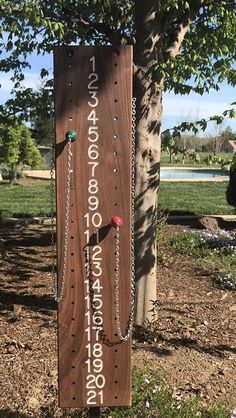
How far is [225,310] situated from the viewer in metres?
4.70

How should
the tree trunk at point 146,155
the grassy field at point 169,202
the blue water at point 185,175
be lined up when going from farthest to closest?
the blue water at point 185,175 → the grassy field at point 169,202 → the tree trunk at point 146,155

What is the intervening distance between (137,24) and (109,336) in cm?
285

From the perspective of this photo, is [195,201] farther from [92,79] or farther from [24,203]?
[92,79]

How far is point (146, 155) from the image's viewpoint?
14.0 feet

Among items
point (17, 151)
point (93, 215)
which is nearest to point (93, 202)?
point (93, 215)

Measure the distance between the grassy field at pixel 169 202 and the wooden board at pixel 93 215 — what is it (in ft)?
23.7

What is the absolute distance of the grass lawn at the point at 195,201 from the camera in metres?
10.8

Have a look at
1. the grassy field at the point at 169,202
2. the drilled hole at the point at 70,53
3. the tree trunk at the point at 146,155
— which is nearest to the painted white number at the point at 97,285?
the drilled hole at the point at 70,53

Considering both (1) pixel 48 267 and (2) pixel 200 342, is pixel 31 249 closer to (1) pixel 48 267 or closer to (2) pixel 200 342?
(1) pixel 48 267

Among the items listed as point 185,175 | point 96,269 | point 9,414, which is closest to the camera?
point 96,269

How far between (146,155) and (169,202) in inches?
316

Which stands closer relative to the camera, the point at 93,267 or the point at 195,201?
the point at 93,267

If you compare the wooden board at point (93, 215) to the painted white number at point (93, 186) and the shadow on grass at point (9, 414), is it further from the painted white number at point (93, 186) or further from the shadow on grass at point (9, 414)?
the shadow on grass at point (9, 414)

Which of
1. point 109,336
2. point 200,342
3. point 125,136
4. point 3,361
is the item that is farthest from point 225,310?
point 125,136
